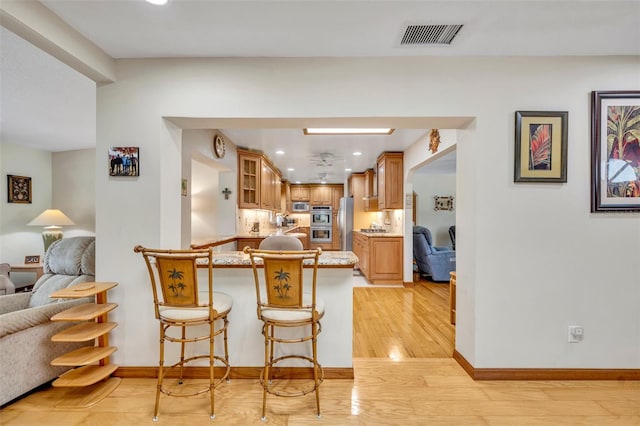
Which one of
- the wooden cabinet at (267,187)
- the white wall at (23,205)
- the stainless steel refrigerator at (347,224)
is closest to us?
the white wall at (23,205)

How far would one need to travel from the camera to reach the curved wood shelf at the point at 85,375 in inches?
72.1

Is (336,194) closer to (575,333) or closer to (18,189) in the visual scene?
(18,189)

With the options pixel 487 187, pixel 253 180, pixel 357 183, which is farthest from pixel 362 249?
pixel 487 187

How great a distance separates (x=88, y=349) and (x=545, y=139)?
371 centimetres

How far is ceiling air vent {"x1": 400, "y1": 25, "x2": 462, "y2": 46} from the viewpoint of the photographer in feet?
5.91

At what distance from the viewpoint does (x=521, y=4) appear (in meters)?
1.61

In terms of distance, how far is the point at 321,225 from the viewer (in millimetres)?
9383

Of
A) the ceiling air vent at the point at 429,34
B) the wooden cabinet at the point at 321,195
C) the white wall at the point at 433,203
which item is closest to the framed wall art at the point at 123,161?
the ceiling air vent at the point at 429,34

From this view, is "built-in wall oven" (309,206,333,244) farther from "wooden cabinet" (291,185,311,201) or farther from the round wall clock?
the round wall clock

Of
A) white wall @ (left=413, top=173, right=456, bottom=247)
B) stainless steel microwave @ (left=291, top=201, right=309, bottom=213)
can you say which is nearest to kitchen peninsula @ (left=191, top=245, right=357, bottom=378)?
white wall @ (left=413, top=173, right=456, bottom=247)

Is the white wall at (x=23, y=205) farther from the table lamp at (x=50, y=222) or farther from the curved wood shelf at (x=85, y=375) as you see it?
the curved wood shelf at (x=85, y=375)

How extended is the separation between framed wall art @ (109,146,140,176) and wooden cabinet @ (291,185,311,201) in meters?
7.55

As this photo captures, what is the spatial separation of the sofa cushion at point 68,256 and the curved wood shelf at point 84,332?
0.67m

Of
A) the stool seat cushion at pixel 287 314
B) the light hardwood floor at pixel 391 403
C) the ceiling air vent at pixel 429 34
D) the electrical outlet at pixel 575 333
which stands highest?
the ceiling air vent at pixel 429 34
